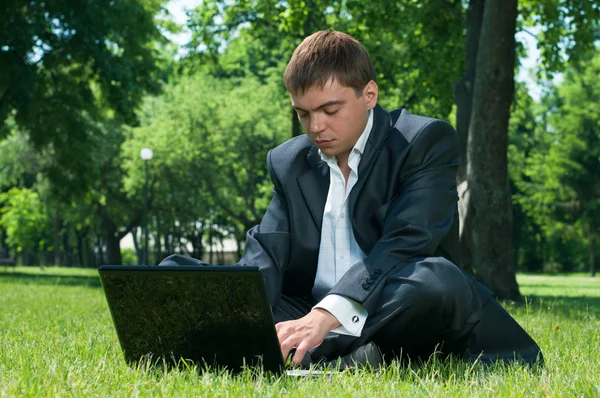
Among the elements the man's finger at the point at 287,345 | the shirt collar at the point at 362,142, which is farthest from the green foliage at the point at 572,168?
the man's finger at the point at 287,345

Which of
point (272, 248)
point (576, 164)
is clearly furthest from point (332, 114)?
point (576, 164)

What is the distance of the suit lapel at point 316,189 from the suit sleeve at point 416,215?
352 millimetres

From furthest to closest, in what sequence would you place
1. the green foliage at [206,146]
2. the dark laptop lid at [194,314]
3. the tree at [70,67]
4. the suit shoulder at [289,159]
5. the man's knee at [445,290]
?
the green foliage at [206,146]
the tree at [70,67]
the suit shoulder at [289,159]
the man's knee at [445,290]
the dark laptop lid at [194,314]

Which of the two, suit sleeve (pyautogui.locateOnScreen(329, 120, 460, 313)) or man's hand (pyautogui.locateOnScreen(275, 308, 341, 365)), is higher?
suit sleeve (pyautogui.locateOnScreen(329, 120, 460, 313))

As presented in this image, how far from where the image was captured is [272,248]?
4.12 meters

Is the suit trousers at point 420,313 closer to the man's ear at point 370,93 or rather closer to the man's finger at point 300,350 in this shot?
the man's finger at point 300,350

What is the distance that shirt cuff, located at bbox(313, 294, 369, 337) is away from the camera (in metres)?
3.57

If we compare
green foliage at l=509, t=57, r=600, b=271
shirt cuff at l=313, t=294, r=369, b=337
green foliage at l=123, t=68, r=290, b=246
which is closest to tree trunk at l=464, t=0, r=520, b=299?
shirt cuff at l=313, t=294, r=369, b=337

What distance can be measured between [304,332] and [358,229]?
2.27 feet

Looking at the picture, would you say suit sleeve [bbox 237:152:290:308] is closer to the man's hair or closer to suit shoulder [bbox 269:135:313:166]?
suit shoulder [bbox 269:135:313:166]

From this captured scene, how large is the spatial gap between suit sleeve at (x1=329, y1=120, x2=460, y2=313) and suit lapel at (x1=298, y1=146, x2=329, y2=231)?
352mm

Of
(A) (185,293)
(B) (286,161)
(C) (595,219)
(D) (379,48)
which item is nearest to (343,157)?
(B) (286,161)

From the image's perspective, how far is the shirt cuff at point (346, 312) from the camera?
357 cm

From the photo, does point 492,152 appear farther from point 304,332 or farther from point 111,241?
point 111,241
